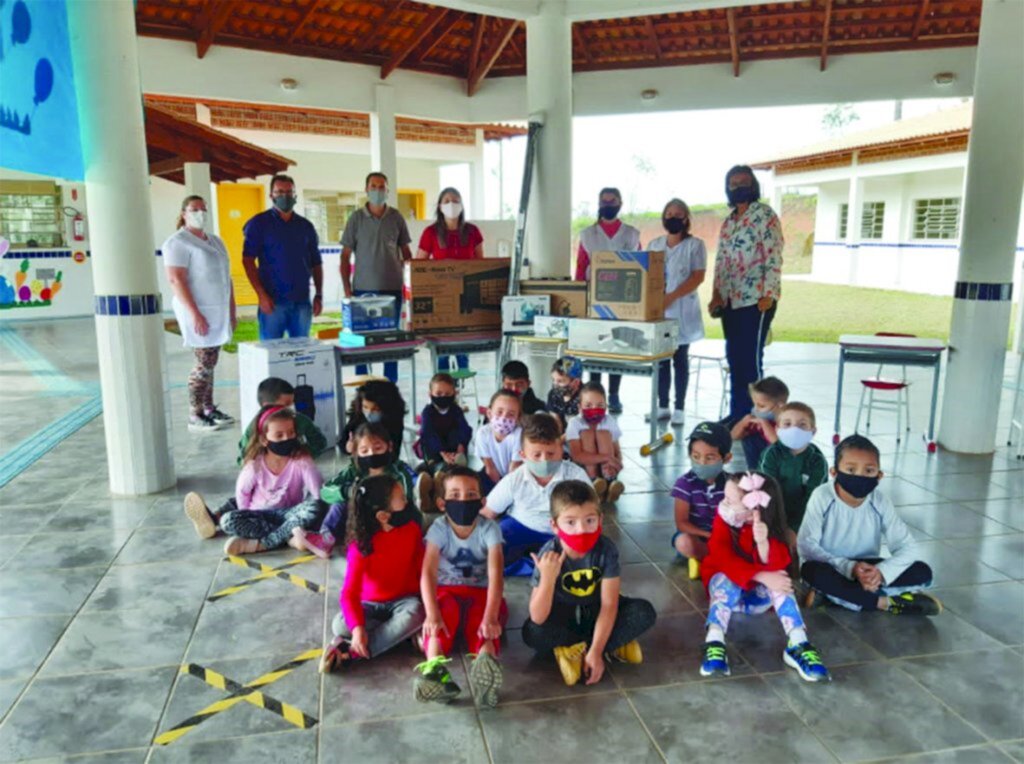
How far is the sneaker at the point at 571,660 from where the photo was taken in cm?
270

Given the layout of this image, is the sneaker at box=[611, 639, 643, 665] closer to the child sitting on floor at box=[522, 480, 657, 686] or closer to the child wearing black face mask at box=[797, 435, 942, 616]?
the child sitting on floor at box=[522, 480, 657, 686]

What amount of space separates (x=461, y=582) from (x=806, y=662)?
50.4 inches

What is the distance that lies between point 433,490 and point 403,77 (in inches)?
261

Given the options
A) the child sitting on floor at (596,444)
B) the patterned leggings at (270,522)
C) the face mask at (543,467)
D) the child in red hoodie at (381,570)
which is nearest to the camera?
the child in red hoodie at (381,570)

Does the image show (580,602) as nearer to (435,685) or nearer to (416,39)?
(435,685)

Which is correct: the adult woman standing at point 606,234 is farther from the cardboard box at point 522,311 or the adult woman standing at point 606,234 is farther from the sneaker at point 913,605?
the sneaker at point 913,605

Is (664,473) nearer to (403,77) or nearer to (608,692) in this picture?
(608,692)

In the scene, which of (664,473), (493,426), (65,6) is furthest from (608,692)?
(65,6)

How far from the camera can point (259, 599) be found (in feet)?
11.0

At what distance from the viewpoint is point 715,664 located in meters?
2.77

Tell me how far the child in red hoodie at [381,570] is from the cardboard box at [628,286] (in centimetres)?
277

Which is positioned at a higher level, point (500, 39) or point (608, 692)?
point (500, 39)

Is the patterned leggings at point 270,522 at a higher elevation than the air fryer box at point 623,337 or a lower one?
lower

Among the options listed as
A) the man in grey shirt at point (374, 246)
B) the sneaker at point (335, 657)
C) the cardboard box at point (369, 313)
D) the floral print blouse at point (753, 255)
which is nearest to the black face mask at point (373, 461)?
the sneaker at point (335, 657)
